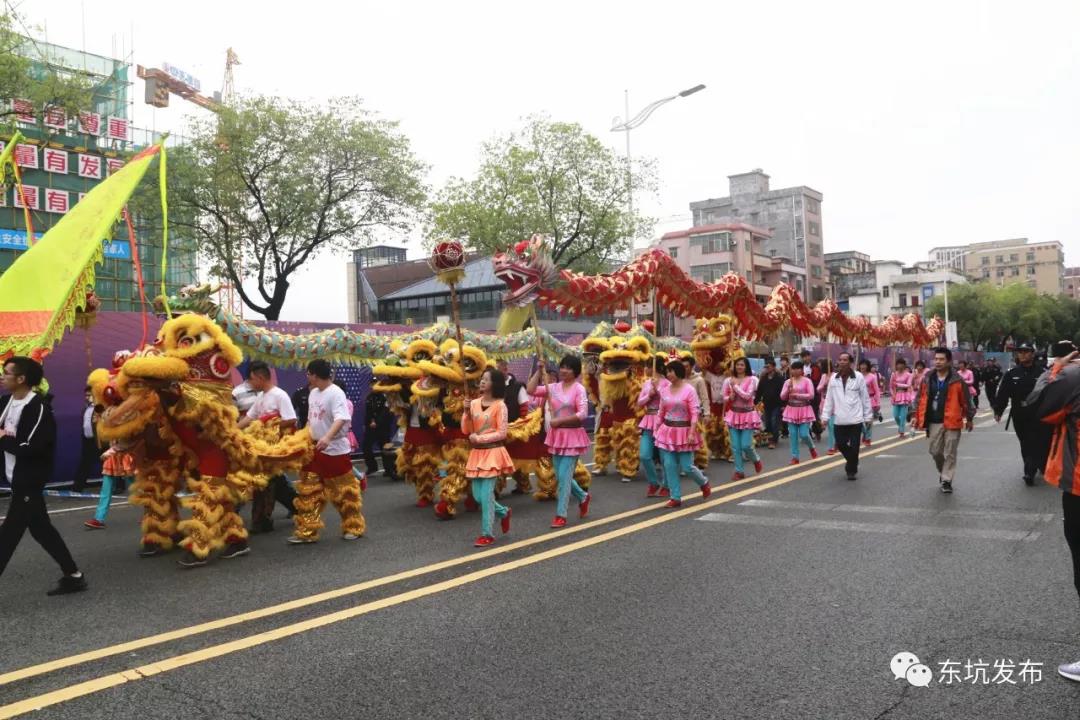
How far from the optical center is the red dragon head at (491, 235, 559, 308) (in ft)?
30.7

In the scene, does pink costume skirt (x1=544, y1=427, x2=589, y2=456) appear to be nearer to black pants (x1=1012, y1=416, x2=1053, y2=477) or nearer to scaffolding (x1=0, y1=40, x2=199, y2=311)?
black pants (x1=1012, y1=416, x2=1053, y2=477)

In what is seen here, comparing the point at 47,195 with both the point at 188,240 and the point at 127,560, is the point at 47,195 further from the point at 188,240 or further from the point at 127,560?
the point at 127,560

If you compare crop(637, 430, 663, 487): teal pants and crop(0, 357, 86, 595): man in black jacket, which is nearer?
crop(0, 357, 86, 595): man in black jacket

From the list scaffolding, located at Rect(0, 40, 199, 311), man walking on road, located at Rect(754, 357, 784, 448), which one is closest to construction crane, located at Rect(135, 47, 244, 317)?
scaffolding, located at Rect(0, 40, 199, 311)

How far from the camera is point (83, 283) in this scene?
355 inches

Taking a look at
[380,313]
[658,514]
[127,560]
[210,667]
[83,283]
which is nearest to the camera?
[210,667]

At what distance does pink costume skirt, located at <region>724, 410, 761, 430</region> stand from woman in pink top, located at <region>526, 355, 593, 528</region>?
12.0ft

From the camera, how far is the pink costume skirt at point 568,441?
8.05 meters

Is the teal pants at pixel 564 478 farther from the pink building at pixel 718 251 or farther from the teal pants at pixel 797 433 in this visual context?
the pink building at pixel 718 251

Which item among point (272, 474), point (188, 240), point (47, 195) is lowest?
point (272, 474)

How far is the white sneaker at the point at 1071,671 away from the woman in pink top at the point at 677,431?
490 cm

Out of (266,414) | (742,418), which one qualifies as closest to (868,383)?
(742,418)

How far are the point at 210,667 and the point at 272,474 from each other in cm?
312

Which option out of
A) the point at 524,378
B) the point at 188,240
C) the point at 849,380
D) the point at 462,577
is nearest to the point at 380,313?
the point at 188,240
